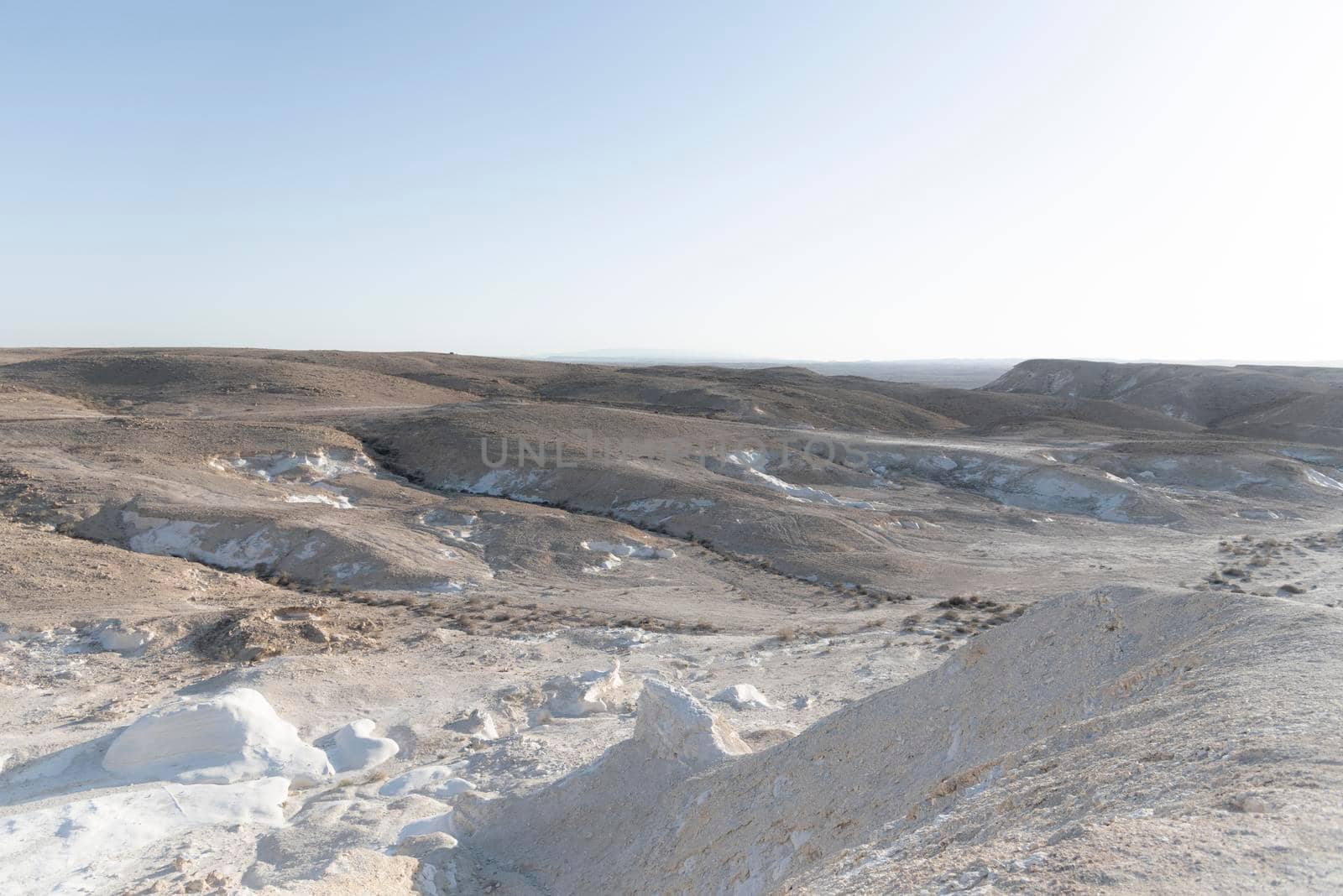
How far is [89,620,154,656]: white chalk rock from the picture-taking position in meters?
14.9

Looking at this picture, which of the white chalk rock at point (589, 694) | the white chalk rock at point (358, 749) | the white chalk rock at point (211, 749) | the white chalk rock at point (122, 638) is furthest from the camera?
the white chalk rock at point (122, 638)

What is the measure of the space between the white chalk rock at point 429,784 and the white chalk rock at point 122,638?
25.0 feet

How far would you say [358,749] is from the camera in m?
11.5

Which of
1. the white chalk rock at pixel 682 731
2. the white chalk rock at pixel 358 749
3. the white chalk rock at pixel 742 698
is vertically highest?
the white chalk rock at pixel 682 731

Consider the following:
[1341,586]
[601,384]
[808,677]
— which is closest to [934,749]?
[808,677]

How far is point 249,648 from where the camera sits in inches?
589

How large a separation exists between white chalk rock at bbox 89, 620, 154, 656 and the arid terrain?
75 millimetres

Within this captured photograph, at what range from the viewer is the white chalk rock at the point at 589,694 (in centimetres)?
1318

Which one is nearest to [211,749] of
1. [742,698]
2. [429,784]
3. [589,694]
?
[429,784]

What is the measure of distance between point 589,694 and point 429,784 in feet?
11.0

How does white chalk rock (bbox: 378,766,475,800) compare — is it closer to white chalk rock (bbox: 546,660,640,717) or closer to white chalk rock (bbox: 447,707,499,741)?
white chalk rock (bbox: 447,707,499,741)

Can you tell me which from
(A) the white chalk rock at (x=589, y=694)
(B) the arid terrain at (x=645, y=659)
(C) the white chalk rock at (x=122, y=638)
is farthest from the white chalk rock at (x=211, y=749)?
(C) the white chalk rock at (x=122, y=638)

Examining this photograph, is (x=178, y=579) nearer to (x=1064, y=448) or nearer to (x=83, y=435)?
(x=83, y=435)

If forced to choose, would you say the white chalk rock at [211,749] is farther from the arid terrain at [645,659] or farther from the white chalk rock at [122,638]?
the white chalk rock at [122,638]
